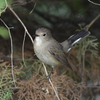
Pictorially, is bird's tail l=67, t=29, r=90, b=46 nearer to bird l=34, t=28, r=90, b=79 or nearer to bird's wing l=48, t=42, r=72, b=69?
bird l=34, t=28, r=90, b=79

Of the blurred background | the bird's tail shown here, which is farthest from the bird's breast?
the bird's tail

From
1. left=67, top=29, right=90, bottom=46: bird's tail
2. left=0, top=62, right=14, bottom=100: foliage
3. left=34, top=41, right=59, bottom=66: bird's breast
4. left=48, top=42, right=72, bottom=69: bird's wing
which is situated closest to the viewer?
left=0, top=62, right=14, bottom=100: foliage

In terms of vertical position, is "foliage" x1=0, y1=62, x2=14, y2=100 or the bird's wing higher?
the bird's wing

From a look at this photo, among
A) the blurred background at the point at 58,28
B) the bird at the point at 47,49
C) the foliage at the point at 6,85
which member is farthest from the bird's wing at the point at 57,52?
the foliage at the point at 6,85

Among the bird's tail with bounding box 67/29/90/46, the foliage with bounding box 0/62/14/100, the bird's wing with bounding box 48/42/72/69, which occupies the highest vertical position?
the bird's tail with bounding box 67/29/90/46

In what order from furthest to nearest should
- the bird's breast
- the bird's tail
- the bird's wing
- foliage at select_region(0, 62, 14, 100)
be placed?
the bird's tail < the bird's wing < the bird's breast < foliage at select_region(0, 62, 14, 100)

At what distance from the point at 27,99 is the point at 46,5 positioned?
2690 millimetres

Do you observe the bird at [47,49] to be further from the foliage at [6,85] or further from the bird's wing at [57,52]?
the foliage at [6,85]

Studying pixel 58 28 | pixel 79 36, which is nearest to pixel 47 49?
pixel 79 36

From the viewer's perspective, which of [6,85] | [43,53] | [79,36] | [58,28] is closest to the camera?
[6,85]

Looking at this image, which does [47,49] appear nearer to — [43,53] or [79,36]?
[43,53]

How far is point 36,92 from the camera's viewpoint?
3.65m

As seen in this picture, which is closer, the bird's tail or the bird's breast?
the bird's breast

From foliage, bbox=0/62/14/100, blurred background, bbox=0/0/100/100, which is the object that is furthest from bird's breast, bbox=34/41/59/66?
foliage, bbox=0/62/14/100
